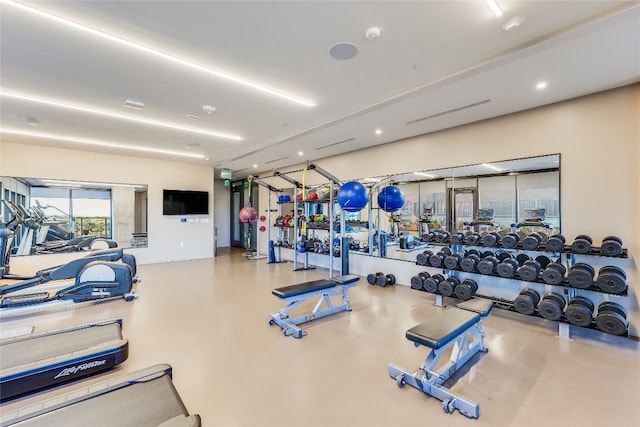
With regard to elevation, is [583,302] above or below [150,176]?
below

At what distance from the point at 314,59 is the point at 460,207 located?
3477 millimetres

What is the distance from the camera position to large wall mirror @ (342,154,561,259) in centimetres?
394

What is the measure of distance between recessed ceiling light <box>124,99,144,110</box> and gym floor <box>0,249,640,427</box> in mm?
3009

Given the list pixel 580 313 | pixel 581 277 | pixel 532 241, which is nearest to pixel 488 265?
pixel 532 241

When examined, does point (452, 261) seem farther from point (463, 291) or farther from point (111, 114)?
point (111, 114)

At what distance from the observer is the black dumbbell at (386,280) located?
5.39m

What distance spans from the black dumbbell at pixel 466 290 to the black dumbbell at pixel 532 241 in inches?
34.0

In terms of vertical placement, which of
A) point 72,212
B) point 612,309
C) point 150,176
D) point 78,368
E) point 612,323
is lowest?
point 78,368

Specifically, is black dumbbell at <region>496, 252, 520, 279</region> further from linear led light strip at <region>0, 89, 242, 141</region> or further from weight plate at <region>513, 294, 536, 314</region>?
linear led light strip at <region>0, 89, 242, 141</region>

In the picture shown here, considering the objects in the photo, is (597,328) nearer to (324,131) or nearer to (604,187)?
(604,187)

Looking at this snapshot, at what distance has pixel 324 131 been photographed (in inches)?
206

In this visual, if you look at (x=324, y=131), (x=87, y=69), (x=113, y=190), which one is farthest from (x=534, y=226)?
(x=113, y=190)

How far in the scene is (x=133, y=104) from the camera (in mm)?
4020

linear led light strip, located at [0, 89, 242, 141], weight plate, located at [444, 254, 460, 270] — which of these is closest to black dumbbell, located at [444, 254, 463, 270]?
weight plate, located at [444, 254, 460, 270]
